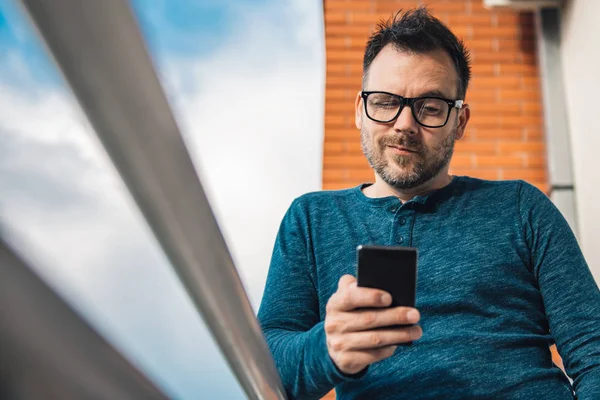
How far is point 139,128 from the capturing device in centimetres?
26

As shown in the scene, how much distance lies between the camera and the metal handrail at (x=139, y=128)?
22cm

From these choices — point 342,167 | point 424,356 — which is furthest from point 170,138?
point 342,167

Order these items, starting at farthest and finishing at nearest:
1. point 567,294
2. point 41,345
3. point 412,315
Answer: point 567,294 < point 412,315 < point 41,345

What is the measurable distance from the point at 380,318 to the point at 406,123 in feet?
1.74

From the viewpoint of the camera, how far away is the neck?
1252 millimetres

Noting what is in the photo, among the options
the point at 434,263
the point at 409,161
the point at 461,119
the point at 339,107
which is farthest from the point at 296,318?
the point at 339,107

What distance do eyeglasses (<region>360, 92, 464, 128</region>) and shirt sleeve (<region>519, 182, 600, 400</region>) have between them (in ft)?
0.76

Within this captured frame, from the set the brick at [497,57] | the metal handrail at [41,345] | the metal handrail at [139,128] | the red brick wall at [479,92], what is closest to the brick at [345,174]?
the red brick wall at [479,92]

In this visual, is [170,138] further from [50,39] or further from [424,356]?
[424,356]

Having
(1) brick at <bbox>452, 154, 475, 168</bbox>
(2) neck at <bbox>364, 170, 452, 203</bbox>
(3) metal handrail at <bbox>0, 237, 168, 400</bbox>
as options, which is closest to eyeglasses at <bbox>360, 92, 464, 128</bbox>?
(2) neck at <bbox>364, 170, 452, 203</bbox>

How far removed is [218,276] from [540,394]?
2.60 feet

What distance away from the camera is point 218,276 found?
39 centimetres

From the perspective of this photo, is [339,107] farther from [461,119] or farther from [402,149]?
[402,149]

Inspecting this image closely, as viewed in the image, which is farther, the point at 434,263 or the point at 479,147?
the point at 479,147
